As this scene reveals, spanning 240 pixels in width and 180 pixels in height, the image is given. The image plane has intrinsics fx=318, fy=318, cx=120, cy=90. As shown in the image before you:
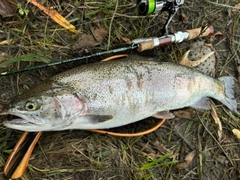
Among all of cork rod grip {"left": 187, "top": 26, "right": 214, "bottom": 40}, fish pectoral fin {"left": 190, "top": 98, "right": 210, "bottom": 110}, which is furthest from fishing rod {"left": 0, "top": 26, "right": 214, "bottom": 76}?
fish pectoral fin {"left": 190, "top": 98, "right": 210, "bottom": 110}

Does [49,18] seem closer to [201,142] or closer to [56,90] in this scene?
[56,90]

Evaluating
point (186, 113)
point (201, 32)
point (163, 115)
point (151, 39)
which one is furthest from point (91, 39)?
A: point (186, 113)

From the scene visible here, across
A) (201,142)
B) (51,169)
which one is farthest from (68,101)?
(201,142)

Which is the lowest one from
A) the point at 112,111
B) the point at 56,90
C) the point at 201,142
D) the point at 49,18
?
the point at 201,142

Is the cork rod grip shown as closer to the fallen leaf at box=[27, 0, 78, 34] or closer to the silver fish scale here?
the silver fish scale

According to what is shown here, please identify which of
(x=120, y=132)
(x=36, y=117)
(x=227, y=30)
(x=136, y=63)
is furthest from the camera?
(x=227, y=30)

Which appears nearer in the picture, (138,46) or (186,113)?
(138,46)

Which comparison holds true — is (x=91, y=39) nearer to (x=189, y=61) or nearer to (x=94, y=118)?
(x=94, y=118)
